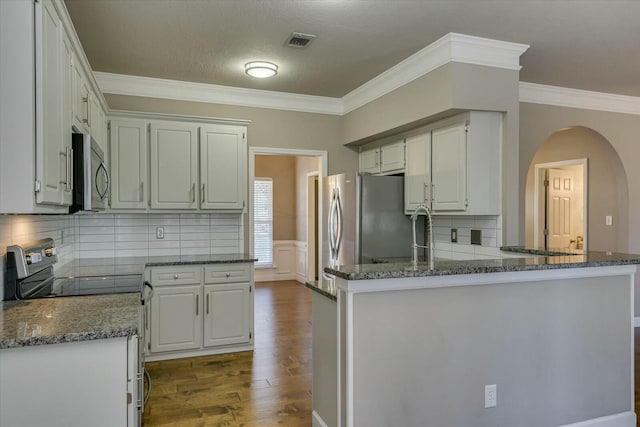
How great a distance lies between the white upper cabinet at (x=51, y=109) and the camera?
175cm

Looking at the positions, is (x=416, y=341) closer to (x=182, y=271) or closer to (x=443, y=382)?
(x=443, y=382)

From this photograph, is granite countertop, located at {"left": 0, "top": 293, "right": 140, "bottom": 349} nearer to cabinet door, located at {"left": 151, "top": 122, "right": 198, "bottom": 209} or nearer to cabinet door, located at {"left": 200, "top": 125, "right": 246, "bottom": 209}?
cabinet door, located at {"left": 151, "top": 122, "right": 198, "bottom": 209}

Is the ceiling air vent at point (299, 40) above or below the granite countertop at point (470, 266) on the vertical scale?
above

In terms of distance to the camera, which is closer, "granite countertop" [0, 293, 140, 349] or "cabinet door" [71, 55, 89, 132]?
"granite countertop" [0, 293, 140, 349]

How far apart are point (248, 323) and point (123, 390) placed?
250cm

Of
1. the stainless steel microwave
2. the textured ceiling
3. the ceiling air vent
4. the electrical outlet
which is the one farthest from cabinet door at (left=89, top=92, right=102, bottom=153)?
the electrical outlet

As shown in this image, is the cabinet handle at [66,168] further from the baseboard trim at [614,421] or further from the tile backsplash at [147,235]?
the baseboard trim at [614,421]

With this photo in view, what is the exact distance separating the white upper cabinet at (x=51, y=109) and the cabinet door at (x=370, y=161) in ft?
10.9

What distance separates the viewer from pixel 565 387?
2518 mm

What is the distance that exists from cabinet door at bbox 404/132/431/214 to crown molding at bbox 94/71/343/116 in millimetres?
1241

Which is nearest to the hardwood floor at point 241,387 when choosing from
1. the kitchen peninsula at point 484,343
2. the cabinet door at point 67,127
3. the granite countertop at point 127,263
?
the kitchen peninsula at point 484,343

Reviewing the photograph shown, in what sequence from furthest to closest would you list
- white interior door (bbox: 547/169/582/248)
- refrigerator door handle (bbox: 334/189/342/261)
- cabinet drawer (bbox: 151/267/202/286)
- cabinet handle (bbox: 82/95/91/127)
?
white interior door (bbox: 547/169/582/248), refrigerator door handle (bbox: 334/189/342/261), cabinet drawer (bbox: 151/267/202/286), cabinet handle (bbox: 82/95/91/127)

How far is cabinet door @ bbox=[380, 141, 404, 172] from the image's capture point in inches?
177

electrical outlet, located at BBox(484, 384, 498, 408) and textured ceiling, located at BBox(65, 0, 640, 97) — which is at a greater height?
textured ceiling, located at BBox(65, 0, 640, 97)
